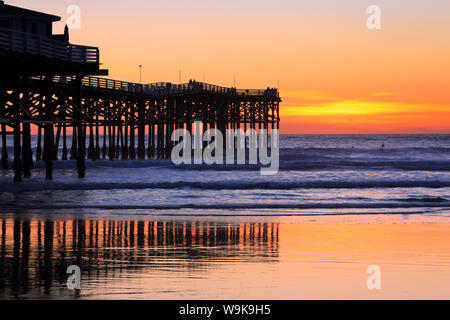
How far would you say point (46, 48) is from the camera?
25156 mm

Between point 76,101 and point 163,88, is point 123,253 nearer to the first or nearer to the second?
point 76,101

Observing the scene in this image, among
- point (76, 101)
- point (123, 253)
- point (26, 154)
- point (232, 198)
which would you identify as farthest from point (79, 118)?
point (123, 253)

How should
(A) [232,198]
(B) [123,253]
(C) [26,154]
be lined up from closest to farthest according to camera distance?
(B) [123,253] < (A) [232,198] < (C) [26,154]

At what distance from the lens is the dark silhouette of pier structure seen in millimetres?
26578

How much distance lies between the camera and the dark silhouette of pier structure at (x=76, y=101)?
26.6 metres

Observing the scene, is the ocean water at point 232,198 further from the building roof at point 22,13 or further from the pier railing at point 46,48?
the building roof at point 22,13

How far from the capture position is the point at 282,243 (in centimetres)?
1204

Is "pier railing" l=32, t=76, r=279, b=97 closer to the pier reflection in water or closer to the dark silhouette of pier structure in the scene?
the dark silhouette of pier structure

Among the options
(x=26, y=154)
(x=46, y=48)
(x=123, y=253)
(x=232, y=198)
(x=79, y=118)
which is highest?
(x=46, y=48)

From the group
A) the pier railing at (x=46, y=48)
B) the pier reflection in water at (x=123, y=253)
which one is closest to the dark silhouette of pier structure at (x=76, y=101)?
the pier railing at (x=46, y=48)

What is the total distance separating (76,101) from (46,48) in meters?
6.71

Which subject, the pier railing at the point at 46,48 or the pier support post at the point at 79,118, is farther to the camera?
the pier support post at the point at 79,118

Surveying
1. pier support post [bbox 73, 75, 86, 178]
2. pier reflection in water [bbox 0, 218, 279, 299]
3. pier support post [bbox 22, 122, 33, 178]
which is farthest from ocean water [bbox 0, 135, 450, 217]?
pier support post [bbox 22, 122, 33, 178]

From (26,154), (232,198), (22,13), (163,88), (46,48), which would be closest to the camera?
(232,198)
